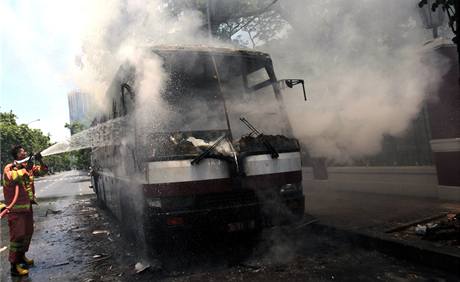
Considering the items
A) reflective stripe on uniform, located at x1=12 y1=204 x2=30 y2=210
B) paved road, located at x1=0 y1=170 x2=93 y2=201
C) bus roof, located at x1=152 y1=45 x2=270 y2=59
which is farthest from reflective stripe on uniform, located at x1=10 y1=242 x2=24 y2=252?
paved road, located at x1=0 y1=170 x2=93 y2=201

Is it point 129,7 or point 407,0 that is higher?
point 129,7

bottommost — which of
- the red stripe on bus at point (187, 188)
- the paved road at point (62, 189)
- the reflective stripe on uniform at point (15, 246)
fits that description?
the reflective stripe on uniform at point (15, 246)

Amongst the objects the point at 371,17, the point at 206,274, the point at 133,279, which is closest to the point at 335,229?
the point at 206,274

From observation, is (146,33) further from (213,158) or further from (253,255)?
(253,255)

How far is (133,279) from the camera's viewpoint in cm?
453

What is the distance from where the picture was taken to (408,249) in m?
4.52

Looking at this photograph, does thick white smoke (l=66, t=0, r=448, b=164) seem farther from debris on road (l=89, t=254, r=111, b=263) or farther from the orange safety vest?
debris on road (l=89, t=254, r=111, b=263)

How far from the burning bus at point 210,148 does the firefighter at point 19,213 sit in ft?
4.29

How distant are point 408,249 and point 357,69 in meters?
4.06

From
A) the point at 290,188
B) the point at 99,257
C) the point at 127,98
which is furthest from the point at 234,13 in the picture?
the point at 99,257

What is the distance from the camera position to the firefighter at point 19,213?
5.18 m

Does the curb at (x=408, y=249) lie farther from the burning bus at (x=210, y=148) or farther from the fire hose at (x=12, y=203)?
the fire hose at (x=12, y=203)

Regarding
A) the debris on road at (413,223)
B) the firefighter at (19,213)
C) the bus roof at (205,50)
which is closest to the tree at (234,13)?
the bus roof at (205,50)

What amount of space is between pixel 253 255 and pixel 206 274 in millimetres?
823
